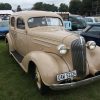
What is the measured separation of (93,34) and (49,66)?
423 cm

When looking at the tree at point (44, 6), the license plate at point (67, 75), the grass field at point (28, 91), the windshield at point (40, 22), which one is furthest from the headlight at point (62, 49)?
the tree at point (44, 6)

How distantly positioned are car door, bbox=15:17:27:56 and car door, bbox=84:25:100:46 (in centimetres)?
273

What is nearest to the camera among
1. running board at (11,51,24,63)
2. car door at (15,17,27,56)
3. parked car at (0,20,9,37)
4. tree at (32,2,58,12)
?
car door at (15,17,27,56)

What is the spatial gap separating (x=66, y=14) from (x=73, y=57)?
15291mm

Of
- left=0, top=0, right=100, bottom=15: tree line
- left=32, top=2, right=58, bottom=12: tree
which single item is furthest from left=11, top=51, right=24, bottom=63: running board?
left=0, top=0, right=100, bottom=15: tree line

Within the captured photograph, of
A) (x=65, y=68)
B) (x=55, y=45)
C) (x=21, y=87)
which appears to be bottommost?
(x=21, y=87)

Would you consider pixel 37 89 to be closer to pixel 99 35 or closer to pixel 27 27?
pixel 27 27

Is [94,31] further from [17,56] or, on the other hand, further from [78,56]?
[78,56]

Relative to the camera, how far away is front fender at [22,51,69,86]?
5.12 m

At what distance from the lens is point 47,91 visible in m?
5.73

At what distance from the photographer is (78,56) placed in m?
5.41

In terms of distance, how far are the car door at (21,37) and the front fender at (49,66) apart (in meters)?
1.85

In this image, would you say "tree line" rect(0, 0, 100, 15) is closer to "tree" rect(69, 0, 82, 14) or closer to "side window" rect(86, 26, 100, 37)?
"tree" rect(69, 0, 82, 14)

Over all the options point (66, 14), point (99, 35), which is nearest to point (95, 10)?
point (66, 14)
